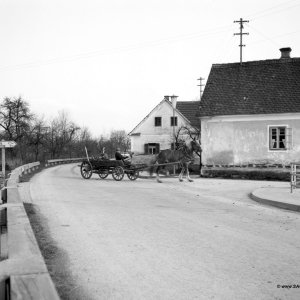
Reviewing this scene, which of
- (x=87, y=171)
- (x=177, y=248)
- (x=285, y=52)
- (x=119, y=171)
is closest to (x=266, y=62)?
(x=285, y=52)

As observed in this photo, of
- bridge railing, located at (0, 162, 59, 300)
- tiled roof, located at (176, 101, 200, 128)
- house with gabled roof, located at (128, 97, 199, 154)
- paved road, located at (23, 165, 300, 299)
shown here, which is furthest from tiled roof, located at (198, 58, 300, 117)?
bridge railing, located at (0, 162, 59, 300)

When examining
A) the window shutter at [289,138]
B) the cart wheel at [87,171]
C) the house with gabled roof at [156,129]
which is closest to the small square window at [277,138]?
the window shutter at [289,138]

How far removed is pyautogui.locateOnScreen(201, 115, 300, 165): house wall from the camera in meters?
27.6

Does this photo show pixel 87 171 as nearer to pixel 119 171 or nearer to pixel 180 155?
pixel 119 171

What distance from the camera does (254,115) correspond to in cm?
2817

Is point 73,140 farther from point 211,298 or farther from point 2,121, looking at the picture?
point 211,298

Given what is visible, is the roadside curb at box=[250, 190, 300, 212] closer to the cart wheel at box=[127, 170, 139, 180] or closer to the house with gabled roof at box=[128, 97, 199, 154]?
the cart wheel at box=[127, 170, 139, 180]

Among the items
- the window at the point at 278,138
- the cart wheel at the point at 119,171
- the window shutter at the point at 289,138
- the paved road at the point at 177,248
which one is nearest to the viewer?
the paved road at the point at 177,248

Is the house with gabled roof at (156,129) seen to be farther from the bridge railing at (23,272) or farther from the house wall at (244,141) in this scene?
the bridge railing at (23,272)

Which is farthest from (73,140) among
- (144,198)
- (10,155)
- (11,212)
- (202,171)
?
(11,212)

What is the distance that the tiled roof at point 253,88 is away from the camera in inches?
1114

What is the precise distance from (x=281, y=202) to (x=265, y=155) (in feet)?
51.7

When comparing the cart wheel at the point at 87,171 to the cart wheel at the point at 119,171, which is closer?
the cart wheel at the point at 119,171

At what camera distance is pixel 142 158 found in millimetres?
41031
